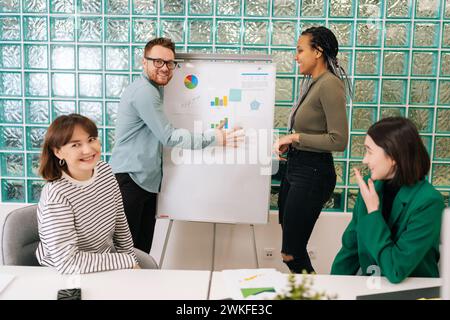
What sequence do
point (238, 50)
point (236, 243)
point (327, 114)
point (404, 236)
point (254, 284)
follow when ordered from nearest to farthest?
point (254, 284) < point (404, 236) < point (327, 114) < point (238, 50) < point (236, 243)

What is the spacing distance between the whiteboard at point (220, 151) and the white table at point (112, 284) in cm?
134

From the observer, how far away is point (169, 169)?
2816 millimetres

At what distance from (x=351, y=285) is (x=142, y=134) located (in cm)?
146

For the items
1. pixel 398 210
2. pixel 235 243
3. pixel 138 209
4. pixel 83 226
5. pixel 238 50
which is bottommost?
pixel 235 243

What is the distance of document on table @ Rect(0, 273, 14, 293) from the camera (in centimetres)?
→ 135

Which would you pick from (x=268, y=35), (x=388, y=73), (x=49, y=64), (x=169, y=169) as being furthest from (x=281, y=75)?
(x=49, y=64)

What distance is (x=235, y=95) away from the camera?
278 cm

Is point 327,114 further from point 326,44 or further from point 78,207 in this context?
point 78,207

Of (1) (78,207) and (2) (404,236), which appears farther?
(1) (78,207)

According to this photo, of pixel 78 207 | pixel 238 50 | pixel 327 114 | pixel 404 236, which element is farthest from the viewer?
pixel 238 50

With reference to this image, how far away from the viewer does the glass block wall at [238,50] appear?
2.91 m

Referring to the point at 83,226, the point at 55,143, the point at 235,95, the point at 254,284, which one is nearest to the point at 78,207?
the point at 83,226

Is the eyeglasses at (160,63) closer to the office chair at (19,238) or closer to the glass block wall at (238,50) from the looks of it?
the glass block wall at (238,50)
